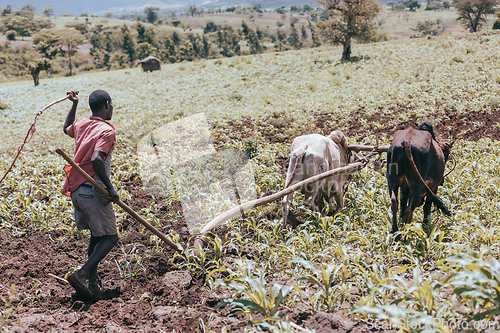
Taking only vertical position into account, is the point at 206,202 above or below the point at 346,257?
below

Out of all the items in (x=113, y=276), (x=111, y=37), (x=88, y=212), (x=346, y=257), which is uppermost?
(x=111, y=37)

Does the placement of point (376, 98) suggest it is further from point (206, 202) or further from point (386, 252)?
point (386, 252)

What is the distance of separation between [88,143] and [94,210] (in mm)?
706

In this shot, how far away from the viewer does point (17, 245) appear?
5227 mm

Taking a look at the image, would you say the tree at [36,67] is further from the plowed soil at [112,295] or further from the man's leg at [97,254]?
the man's leg at [97,254]

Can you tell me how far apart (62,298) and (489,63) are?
1753 centimetres

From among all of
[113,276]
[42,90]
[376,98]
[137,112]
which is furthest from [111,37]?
[113,276]

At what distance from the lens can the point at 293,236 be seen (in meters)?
4.92

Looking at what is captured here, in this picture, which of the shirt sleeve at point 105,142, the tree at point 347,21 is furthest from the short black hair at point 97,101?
the tree at point 347,21

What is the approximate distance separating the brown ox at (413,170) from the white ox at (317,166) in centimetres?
105

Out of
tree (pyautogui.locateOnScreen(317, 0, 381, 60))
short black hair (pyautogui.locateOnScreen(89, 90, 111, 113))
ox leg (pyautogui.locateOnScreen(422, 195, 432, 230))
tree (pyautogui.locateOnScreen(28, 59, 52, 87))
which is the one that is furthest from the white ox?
tree (pyautogui.locateOnScreen(28, 59, 52, 87))

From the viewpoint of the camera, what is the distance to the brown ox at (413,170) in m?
4.23

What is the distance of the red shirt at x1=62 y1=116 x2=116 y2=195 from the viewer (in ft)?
12.1

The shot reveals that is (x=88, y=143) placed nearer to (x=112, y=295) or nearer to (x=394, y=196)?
(x=112, y=295)
